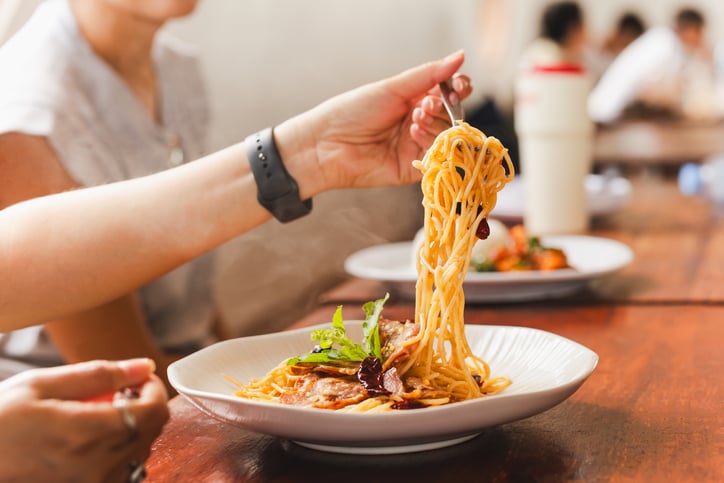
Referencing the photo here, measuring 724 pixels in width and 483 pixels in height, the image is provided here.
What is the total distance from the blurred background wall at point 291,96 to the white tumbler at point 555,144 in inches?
47.5

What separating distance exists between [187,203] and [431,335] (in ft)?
1.84

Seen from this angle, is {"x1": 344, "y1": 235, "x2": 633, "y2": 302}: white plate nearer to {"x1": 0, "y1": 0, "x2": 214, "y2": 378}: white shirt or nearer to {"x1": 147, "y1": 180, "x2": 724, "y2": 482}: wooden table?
{"x1": 147, "y1": 180, "x2": 724, "y2": 482}: wooden table

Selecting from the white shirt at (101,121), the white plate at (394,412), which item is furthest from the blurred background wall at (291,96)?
the white plate at (394,412)

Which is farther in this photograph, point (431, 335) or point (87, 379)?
point (431, 335)

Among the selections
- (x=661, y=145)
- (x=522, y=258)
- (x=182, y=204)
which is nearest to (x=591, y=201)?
(x=522, y=258)

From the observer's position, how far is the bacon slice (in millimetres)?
872

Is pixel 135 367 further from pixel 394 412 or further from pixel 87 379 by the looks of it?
pixel 394 412

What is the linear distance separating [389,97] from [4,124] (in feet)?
2.55

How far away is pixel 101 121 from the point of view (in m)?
1.95

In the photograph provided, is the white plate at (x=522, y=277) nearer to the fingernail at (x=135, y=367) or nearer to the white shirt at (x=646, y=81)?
the fingernail at (x=135, y=367)

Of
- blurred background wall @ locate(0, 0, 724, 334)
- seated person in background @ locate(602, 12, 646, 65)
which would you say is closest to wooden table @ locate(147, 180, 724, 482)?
blurred background wall @ locate(0, 0, 724, 334)

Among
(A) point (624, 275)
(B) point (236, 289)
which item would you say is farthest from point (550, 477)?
(B) point (236, 289)

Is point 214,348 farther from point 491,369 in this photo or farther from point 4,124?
point 4,124

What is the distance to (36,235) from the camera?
1.29m
